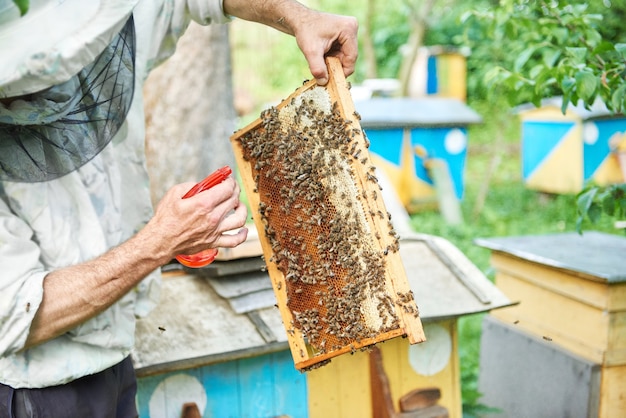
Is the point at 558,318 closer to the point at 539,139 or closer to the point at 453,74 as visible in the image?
the point at 539,139

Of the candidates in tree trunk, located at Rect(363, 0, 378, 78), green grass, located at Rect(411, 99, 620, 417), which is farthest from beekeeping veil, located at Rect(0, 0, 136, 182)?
tree trunk, located at Rect(363, 0, 378, 78)

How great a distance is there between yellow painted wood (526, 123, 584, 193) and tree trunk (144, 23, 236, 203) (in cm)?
464

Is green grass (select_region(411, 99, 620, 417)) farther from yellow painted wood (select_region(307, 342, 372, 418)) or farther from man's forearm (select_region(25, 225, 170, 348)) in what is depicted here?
man's forearm (select_region(25, 225, 170, 348))

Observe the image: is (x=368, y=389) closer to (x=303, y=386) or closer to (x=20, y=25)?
(x=303, y=386)

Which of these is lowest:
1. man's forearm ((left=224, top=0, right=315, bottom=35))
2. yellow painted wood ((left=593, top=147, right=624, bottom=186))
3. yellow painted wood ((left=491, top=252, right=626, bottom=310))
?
yellow painted wood ((left=491, top=252, right=626, bottom=310))

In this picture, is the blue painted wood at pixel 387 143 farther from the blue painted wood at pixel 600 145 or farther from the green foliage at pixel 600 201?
the green foliage at pixel 600 201

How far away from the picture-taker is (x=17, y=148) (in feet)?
5.62

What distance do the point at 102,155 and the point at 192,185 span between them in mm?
449

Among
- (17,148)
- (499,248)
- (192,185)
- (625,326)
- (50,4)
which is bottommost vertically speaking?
(625,326)

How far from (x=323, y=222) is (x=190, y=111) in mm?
2705

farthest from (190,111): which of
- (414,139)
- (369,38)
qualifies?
(369,38)

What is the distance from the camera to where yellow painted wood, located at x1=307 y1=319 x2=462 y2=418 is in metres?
2.68

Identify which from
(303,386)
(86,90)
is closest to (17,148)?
(86,90)

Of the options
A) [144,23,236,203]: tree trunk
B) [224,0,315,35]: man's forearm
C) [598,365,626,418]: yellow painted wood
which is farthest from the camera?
[144,23,236,203]: tree trunk
